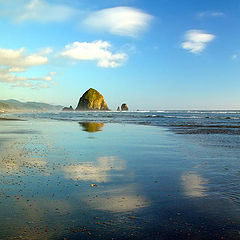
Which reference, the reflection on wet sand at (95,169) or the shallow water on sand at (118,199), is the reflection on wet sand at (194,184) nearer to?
the shallow water on sand at (118,199)

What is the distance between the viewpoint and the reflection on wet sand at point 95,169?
9.33 meters

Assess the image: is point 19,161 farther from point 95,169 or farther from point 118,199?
point 118,199

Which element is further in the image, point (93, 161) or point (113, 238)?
point (93, 161)

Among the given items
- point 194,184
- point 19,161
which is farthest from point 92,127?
point 194,184

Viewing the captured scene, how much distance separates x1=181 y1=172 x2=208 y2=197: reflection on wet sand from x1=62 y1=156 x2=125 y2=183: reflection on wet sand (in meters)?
2.77

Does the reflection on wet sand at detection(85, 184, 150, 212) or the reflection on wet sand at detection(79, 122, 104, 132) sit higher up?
the reflection on wet sand at detection(79, 122, 104, 132)

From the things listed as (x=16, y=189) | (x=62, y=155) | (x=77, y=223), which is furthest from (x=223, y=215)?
(x=62, y=155)

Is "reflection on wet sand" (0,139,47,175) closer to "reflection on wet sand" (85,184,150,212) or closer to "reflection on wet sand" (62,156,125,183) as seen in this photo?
"reflection on wet sand" (62,156,125,183)

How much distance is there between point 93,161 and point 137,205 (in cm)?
614

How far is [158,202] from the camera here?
6766 millimetres

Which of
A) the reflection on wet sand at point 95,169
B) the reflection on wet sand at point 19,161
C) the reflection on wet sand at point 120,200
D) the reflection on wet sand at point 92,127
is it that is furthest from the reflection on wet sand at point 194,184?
the reflection on wet sand at point 92,127

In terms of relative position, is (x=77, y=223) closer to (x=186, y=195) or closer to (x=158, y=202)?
(x=158, y=202)

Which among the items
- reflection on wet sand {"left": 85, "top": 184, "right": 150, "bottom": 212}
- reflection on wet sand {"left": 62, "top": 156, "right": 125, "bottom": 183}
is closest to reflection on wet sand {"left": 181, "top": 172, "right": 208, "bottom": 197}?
reflection on wet sand {"left": 85, "top": 184, "right": 150, "bottom": 212}

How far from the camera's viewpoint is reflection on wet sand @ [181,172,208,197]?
760 centimetres
